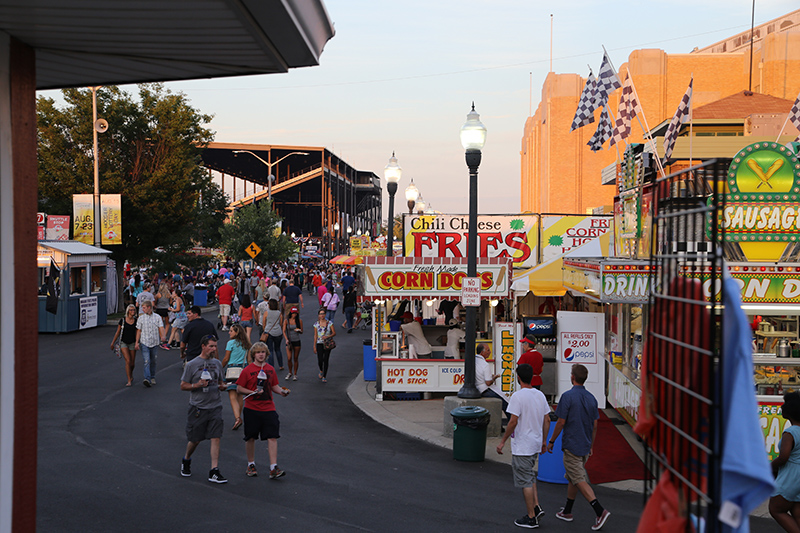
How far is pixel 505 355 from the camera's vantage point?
14047mm

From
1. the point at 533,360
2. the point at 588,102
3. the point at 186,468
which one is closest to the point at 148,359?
the point at 186,468

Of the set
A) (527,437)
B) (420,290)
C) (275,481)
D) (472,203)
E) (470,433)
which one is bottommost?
(275,481)

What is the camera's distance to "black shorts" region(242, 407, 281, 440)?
30.9ft

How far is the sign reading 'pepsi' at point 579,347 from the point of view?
14.0 metres

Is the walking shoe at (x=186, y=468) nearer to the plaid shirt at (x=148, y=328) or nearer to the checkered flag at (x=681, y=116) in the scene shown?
the plaid shirt at (x=148, y=328)

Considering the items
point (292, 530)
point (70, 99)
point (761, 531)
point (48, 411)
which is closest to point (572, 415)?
point (761, 531)

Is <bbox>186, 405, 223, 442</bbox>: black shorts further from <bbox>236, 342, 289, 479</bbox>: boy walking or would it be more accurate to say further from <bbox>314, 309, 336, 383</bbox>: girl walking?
<bbox>314, 309, 336, 383</bbox>: girl walking

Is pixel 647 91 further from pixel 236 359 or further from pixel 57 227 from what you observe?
pixel 236 359

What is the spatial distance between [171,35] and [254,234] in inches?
1957

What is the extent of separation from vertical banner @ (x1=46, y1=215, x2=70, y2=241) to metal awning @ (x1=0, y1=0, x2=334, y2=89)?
80.8 ft

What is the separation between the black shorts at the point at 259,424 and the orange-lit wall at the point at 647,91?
150 feet

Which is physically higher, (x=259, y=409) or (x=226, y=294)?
(x=226, y=294)

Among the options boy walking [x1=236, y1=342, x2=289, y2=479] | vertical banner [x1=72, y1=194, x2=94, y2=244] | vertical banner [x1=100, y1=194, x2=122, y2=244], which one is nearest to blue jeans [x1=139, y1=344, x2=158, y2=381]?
boy walking [x1=236, y1=342, x2=289, y2=479]

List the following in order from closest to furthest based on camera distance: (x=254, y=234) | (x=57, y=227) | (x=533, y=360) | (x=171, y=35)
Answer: (x=171, y=35) → (x=533, y=360) → (x=57, y=227) → (x=254, y=234)
